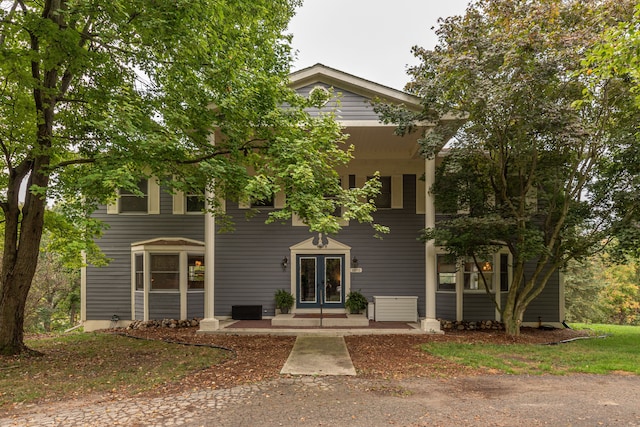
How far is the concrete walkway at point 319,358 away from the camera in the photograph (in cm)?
636

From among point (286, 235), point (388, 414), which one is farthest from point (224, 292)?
point (388, 414)

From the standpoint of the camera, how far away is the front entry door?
12227mm

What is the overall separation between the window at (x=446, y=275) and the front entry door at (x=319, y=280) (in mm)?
3217

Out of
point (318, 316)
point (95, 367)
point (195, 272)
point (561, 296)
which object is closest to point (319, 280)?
point (318, 316)

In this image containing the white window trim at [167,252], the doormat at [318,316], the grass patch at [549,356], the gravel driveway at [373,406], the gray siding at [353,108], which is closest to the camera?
the gravel driveway at [373,406]

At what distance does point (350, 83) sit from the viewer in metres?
10.4

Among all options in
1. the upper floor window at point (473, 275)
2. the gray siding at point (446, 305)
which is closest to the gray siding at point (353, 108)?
the upper floor window at point (473, 275)

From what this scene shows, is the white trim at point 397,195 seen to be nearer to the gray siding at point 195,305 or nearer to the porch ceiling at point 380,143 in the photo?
the porch ceiling at point 380,143

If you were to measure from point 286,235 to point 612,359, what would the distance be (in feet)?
29.1

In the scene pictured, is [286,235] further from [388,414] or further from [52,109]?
[388,414]

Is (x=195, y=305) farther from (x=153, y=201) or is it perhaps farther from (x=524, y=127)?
(x=524, y=127)

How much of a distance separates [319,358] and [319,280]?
508 centimetres

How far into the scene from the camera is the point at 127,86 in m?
7.11

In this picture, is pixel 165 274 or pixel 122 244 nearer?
pixel 165 274
